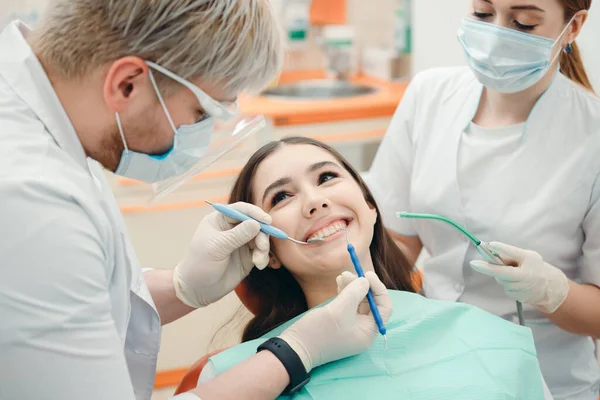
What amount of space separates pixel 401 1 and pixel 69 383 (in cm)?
300

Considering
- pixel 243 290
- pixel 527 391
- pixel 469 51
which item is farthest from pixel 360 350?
pixel 469 51

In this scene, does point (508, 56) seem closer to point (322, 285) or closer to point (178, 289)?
point (322, 285)

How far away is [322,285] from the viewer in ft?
5.16

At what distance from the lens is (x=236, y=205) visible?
146cm

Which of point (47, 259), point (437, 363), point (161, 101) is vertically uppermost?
point (161, 101)

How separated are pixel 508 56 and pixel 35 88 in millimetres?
1048

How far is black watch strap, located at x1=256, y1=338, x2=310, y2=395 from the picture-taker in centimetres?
125

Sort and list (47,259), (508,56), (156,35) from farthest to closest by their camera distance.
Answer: (508,56) → (156,35) → (47,259)

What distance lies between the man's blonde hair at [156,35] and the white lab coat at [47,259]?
0.07 meters

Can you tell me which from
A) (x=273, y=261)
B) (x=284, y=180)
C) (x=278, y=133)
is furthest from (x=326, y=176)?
(x=278, y=133)

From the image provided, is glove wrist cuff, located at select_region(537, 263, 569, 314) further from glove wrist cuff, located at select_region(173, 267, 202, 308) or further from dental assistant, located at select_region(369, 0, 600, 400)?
Result: glove wrist cuff, located at select_region(173, 267, 202, 308)

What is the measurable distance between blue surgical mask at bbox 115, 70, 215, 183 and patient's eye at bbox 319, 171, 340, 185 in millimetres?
385

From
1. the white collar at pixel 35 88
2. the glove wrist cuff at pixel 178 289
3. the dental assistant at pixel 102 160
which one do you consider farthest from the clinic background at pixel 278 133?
the white collar at pixel 35 88

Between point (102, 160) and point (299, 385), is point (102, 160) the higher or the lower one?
the higher one
